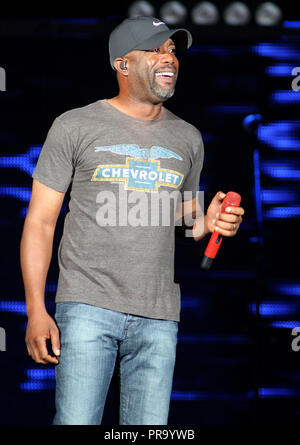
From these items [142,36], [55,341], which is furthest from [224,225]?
[142,36]

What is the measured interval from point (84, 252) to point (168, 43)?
0.82 m

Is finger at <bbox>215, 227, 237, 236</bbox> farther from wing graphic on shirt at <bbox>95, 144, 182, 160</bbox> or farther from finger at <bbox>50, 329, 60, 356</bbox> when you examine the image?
finger at <bbox>50, 329, 60, 356</bbox>

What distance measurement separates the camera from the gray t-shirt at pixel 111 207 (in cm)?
199

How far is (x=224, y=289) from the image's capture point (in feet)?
10.8

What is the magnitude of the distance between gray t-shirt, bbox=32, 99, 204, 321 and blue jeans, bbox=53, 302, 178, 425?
4 centimetres

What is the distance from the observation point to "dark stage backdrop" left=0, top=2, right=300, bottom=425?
3.22 m

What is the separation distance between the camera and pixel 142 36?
2201mm

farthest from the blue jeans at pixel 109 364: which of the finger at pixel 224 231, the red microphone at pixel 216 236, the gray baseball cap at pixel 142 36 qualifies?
the gray baseball cap at pixel 142 36

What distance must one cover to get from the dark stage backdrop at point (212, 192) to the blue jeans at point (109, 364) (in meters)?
1.24

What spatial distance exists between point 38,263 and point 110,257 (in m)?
0.25

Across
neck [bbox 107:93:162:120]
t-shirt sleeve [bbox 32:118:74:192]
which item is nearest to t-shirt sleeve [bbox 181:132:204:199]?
neck [bbox 107:93:162:120]

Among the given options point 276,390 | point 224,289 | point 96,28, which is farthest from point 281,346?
point 96,28
